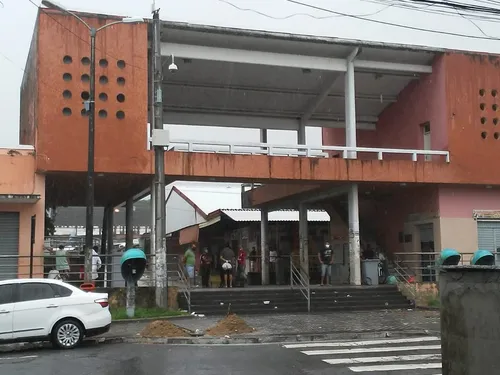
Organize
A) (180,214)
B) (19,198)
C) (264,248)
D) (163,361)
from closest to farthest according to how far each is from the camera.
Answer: (163,361) → (19,198) → (264,248) → (180,214)

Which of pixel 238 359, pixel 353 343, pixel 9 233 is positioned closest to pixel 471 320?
pixel 238 359

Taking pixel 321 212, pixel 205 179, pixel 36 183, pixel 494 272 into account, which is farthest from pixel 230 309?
pixel 321 212

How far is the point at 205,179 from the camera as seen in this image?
72.0ft

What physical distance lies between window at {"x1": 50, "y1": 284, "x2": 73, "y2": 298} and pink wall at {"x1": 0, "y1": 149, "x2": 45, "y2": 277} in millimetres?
6237

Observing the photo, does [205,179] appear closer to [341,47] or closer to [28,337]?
[341,47]

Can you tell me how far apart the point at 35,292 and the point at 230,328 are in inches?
182

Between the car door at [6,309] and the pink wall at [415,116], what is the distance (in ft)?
57.0

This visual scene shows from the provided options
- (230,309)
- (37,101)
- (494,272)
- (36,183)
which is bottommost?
(230,309)

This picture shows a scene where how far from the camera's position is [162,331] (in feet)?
46.2

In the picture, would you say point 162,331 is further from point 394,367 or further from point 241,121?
point 241,121

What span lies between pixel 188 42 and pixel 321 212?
629 inches

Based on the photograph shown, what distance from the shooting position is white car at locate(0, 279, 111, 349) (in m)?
12.3

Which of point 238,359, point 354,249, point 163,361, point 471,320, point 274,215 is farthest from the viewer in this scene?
point 274,215

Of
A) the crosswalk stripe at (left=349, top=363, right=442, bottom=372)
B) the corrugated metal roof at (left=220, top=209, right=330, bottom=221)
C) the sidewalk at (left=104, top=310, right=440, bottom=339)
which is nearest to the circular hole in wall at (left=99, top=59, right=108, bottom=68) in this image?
the sidewalk at (left=104, top=310, right=440, bottom=339)
